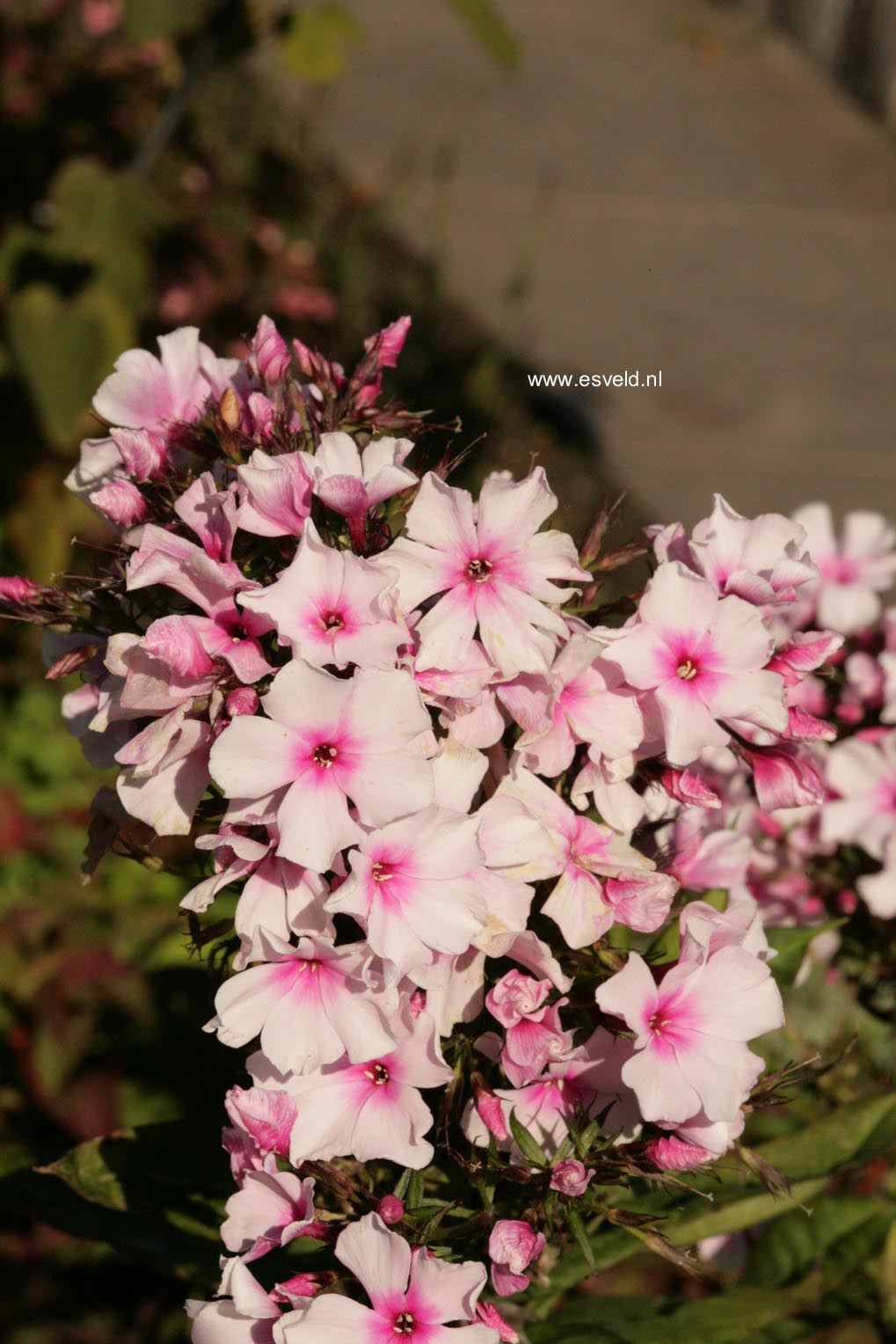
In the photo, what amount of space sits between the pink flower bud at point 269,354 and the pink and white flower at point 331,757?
1.02ft

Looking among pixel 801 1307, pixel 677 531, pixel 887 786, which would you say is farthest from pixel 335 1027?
pixel 801 1307

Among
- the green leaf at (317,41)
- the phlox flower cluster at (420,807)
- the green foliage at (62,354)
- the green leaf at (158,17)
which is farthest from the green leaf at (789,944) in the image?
the green leaf at (317,41)

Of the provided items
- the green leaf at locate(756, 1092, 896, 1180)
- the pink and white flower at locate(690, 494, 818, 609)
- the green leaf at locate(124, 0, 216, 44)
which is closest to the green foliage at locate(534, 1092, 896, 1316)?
the green leaf at locate(756, 1092, 896, 1180)

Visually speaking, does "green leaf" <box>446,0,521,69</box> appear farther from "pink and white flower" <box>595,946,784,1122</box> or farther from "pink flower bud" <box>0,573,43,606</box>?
"pink and white flower" <box>595,946,784,1122</box>

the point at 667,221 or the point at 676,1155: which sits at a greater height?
the point at 676,1155

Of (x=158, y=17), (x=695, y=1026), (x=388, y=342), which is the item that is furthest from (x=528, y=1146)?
(x=158, y=17)

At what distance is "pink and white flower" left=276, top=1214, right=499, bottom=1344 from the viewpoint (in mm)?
919

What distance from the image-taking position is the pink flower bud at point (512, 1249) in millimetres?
952

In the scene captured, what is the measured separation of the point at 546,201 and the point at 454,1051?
14.8ft

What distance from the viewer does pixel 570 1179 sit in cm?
96

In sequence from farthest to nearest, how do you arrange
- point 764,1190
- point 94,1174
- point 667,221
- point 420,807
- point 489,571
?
point 667,221
point 764,1190
point 94,1174
point 489,571
point 420,807

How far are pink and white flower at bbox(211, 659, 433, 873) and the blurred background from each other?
0.49 meters

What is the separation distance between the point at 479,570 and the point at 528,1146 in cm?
39

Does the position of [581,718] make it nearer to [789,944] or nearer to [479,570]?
[479,570]
